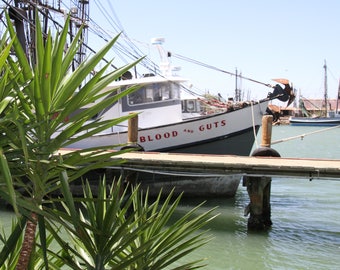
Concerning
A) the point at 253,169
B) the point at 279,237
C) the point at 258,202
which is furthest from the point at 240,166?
the point at 279,237

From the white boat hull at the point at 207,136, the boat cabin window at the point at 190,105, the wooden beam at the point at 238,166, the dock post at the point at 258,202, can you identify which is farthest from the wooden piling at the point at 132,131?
the boat cabin window at the point at 190,105

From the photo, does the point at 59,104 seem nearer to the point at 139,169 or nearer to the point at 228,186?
the point at 139,169

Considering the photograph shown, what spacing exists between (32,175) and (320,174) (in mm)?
7652

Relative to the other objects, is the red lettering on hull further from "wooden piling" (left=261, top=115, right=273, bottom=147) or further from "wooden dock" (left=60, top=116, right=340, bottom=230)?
"wooden dock" (left=60, top=116, right=340, bottom=230)

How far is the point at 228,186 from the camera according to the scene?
1384cm

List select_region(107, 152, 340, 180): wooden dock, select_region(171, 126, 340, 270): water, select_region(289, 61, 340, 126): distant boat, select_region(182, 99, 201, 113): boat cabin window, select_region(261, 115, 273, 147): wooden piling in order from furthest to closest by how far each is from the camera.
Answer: select_region(289, 61, 340, 126): distant boat, select_region(182, 99, 201, 113): boat cabin window, select_region(261, 115, 273, 147): wooden piling, select_region(107, 152, 340, 180): wooden dock, select_region(171, 126, 340, 270): water

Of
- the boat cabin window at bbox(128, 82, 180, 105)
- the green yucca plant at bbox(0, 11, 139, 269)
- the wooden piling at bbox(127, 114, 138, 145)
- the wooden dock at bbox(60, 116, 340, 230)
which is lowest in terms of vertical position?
the wooden dock at bbox(60, 116, 340, 230)

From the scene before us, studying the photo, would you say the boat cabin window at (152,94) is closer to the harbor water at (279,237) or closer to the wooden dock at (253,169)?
the harbor water at (279,237)

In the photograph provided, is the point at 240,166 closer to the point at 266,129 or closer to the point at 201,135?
the point at 266,129

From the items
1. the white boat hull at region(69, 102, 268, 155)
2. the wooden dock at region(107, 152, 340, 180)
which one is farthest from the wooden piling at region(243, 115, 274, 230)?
the white boat hull at region(69, 102, 268, 155)

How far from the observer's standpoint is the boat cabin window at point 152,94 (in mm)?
15086

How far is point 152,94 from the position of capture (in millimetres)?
15125

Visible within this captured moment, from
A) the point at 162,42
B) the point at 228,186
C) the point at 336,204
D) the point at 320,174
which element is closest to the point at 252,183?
the point at 320,174

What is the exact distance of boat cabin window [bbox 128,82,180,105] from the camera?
15.1m
